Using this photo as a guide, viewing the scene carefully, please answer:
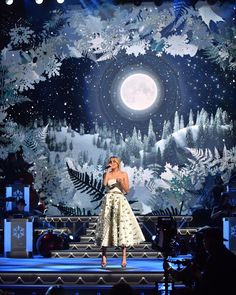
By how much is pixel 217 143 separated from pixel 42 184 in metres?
3.67

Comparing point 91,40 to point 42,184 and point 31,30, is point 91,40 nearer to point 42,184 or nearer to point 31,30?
point 31,30

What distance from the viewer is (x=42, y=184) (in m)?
14.6

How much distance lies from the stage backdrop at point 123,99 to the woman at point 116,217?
4296mm

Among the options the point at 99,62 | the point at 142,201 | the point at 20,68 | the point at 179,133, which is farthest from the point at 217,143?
the point at 20,68

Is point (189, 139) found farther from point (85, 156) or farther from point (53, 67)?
point (53, 67)

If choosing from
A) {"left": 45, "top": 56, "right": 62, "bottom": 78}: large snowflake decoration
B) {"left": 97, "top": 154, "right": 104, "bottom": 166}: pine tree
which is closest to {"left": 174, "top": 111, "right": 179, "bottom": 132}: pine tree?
{"left": 97, "top": 154, "right": 104, "bottom": 166}: pine tree

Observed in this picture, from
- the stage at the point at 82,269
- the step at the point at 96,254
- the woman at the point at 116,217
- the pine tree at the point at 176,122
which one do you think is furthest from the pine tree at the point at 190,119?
the woman at the point at 116,217

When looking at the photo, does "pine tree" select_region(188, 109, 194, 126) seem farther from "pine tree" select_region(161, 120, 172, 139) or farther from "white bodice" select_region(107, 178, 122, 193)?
"white bodice" select_region(107, 178, 122, 193)

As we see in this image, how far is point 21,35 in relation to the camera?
1491 centimetres

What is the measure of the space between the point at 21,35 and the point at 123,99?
8.28 ft

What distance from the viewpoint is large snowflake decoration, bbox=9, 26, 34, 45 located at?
1490 centimetres

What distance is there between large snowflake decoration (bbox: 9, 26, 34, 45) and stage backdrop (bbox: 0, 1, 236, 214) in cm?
2

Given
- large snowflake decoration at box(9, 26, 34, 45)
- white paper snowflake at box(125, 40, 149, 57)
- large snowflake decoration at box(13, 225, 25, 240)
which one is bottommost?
large snowflake decoration at box(13, 225, 25, 240)

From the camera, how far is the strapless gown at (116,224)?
9.91 metres
